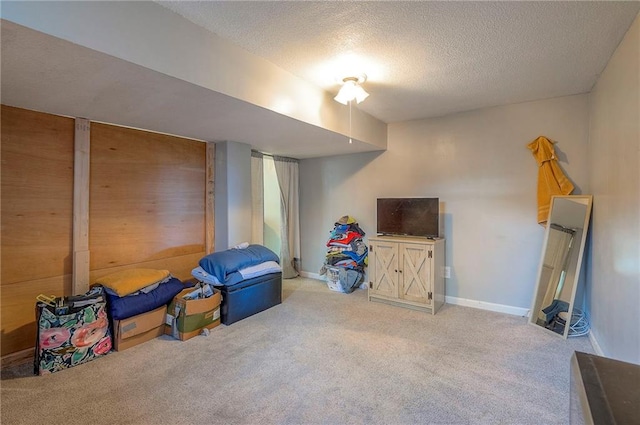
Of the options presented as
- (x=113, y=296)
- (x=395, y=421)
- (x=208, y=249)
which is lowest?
(x=395, y=421)

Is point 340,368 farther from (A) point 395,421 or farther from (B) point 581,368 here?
(B) point 581,368

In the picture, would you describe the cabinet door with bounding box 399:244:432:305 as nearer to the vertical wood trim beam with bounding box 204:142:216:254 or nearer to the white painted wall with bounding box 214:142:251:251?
the white painted wall with bounding box 214:142:251:251

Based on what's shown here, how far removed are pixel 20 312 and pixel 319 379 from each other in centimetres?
241

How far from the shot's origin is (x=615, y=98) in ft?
7.27

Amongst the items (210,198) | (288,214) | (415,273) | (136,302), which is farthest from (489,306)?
(136,302)

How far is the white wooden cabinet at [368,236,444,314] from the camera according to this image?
342cm

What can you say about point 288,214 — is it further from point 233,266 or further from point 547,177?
point 547,177

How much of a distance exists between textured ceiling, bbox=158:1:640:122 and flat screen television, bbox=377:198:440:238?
1.33m

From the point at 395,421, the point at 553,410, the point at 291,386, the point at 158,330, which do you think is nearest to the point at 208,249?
the point at 158,330

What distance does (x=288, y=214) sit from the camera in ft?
16.2

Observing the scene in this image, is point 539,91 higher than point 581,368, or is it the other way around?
point 539,91

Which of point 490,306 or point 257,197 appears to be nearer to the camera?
point 490,306

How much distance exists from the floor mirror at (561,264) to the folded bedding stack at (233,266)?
2.92 metres

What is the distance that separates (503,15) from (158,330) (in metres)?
3.59
